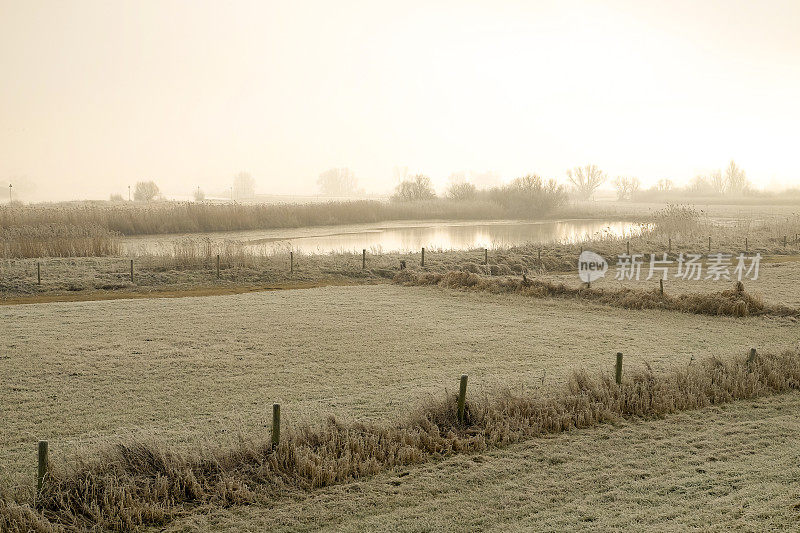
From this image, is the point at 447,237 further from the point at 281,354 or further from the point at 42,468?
the point at 42,468

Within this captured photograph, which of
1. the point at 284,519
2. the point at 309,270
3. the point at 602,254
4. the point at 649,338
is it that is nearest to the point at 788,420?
the point at 649,338

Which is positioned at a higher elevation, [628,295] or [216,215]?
[216,215]

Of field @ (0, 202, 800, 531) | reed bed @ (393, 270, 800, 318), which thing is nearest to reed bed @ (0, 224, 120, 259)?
field @ (0, 202, 800, 531)

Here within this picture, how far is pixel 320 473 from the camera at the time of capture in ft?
24.6

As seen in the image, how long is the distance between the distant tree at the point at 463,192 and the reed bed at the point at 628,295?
Answer: 4170 cm

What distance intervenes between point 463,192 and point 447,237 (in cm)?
2352

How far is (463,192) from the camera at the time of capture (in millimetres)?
64625

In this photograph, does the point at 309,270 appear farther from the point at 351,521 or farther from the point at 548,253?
the point at 351,521

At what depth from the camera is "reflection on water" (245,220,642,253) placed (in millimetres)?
35125

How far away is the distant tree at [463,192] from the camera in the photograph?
64438mm

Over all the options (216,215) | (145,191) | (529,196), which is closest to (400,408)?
(216,215)

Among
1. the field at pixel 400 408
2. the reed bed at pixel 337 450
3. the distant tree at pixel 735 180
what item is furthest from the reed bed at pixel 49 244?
the distant tree at pixel 735 180

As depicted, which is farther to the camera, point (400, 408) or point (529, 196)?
point (529, 196)

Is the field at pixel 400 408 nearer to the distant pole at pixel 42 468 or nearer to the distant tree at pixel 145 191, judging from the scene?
the distant pole at pixel 42 468
